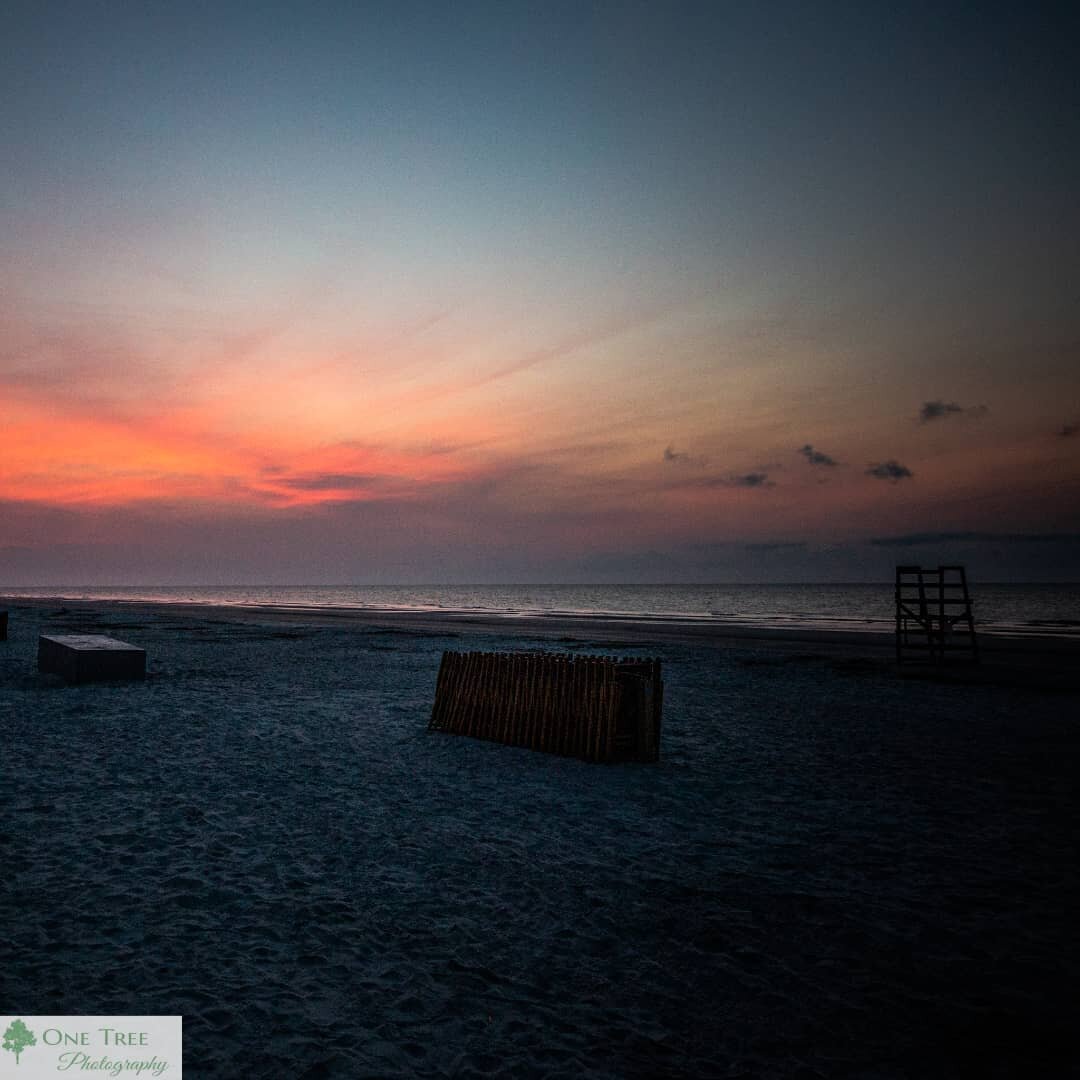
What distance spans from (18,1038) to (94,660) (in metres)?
17.4

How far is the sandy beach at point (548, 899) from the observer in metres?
4.71

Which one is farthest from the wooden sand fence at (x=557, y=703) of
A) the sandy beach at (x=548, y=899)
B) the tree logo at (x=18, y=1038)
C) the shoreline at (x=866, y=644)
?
the shoreline at (x=866, y=644)

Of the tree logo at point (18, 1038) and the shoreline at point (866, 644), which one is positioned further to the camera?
the shoreline at point (866, 644)

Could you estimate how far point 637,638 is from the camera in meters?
42.0

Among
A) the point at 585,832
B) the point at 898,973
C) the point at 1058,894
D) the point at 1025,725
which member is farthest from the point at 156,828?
the point at 1025,725

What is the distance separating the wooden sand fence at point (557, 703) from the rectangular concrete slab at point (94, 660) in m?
10.7

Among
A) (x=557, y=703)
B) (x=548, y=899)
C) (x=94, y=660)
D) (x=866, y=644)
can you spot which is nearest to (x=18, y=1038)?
(x=548, y=899)

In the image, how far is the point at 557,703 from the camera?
12.9m

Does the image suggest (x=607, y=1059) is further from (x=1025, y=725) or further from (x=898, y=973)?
(x=1025, y=725)

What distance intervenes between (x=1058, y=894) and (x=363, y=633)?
129 ft

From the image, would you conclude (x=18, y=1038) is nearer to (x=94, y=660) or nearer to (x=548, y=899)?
(x=548, y=899)

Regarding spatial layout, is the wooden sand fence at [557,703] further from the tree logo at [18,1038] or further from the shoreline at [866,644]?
the shoreline at [866,644]

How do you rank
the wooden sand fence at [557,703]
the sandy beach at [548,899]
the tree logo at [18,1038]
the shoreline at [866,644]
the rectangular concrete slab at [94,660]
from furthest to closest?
the shoreline at [866,644] < the rectangular concrete slab at [94,660] < the wooden sand fence at [557,703] < the sandy beach at [548,899] < the tree logo at [18,1038]

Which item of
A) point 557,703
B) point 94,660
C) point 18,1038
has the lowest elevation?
point 18,1038
